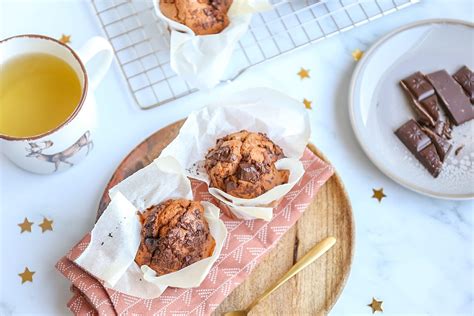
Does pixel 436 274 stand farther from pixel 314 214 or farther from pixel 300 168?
pixel 300 168

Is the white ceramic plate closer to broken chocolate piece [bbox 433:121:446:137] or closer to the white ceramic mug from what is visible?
broken chocolate piece [bbox 433:121:446:137]

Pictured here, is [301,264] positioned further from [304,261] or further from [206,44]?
[206,44]

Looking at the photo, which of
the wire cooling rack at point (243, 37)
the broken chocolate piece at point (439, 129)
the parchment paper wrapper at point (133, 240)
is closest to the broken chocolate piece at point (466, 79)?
the broken chocolate piece at point (439, 129)

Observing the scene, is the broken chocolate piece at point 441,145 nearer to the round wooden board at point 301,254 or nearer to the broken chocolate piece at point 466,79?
the broken chocolate piece at point 466,79

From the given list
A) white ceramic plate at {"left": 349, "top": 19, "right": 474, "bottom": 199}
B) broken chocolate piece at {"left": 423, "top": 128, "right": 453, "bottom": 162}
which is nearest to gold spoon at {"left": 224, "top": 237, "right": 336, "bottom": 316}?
white ceramic plate at {"left": 349, "top": 19, "right": 474, "bottom": 199}

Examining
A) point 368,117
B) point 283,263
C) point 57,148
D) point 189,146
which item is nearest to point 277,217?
point 283,263

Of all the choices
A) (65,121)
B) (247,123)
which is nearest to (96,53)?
(65,121)

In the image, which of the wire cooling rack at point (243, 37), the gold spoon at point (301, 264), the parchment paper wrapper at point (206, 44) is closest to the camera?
the gold spoon at point (301, 264)
